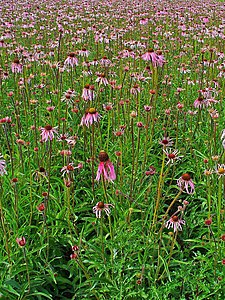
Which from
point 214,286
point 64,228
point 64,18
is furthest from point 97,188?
point 64,18

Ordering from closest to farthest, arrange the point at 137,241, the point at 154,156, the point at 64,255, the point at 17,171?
the point at 137,241 < the point at 64,255 < the point at 17,171 < the point at 154,156

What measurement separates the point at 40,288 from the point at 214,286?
0.83 m

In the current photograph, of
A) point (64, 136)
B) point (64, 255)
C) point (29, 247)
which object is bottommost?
point (64, 255)

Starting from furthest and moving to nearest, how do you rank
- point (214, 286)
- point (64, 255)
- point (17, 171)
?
point (17, 171) → point (64, 255) → point (214, 286)

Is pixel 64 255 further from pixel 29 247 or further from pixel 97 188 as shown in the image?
pixel 97 188

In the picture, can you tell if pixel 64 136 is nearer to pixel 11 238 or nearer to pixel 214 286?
pixel 11 238

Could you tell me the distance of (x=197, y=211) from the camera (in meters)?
2.60

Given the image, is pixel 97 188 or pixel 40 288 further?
pixel 97 188

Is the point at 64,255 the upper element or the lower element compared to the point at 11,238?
lower

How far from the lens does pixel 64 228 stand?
236 centimetres

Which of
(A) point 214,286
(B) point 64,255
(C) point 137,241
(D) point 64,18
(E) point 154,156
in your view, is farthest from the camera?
A: (D) point 64,18

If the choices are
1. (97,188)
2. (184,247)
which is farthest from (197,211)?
A: (97,188)

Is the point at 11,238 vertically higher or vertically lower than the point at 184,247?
higher

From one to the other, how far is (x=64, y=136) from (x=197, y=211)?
1.00 m
